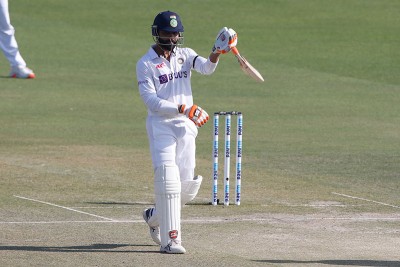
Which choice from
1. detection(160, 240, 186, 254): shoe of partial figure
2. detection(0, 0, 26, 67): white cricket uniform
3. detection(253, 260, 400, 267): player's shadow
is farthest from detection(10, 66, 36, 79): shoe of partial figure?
detection(253, 260, 400, 267): player's shadow

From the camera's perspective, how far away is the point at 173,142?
422 inches

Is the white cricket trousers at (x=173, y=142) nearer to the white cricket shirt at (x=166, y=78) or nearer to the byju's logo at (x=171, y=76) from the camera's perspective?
the white cricket shirt at (x=166, y=78)

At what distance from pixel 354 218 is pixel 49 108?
398 inches

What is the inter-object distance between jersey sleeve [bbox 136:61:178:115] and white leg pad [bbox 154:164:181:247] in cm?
49

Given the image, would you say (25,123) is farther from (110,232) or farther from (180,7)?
(180,7)

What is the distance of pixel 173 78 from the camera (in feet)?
35.6

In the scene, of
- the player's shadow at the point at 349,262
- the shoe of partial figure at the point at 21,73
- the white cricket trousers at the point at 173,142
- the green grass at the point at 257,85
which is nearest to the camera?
the player's shadow at the point at 349,262

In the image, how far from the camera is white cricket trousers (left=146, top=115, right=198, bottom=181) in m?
10.6

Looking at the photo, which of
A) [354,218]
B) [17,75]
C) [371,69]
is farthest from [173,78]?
[371,69]

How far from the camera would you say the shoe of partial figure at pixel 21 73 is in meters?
24.7

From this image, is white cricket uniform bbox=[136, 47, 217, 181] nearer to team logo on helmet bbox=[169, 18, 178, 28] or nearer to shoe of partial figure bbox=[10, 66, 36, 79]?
team logo on helmet bbox=[169, 18, 178, 28]

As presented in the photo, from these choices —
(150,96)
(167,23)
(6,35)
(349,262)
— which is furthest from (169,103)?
(6,35)

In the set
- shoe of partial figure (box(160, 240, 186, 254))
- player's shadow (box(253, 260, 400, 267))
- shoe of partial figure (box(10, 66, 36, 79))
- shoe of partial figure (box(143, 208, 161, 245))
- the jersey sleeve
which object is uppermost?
the jersey sleeve

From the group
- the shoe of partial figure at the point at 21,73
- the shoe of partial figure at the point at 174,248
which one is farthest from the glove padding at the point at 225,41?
the shoe of partial figure at the point at 21,73
